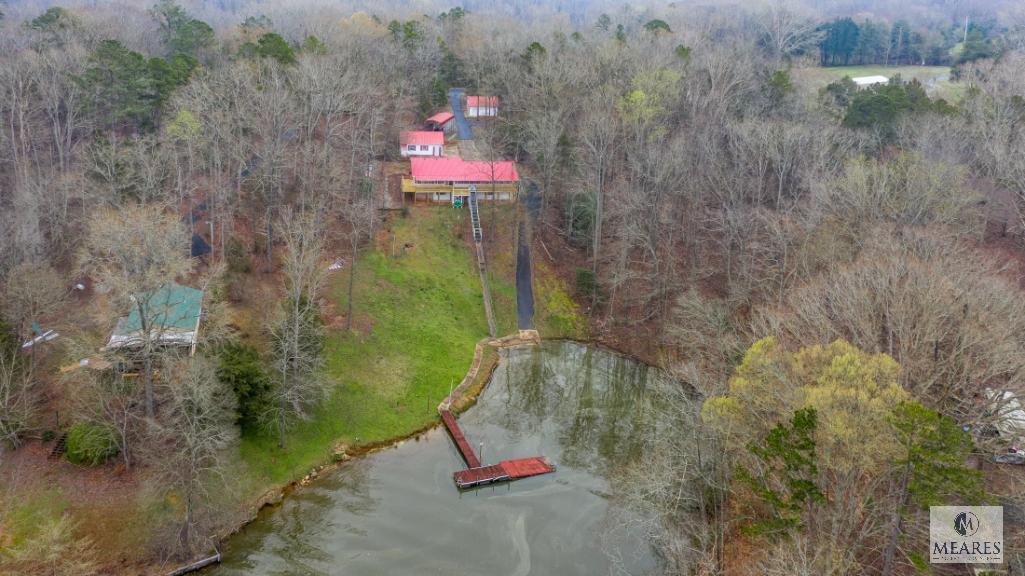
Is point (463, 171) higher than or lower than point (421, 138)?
lower

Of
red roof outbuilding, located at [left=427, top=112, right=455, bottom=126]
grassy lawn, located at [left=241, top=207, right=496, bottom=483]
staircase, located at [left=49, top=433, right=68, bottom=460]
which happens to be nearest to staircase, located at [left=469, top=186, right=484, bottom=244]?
grassy lawn, located at [left=241, top=207, right=496, bottom=483]

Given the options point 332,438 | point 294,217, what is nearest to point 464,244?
point 294,217

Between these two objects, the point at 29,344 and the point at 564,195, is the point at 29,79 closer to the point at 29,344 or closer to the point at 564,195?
the point at 29,344

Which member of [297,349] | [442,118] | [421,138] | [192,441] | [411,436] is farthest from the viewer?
[442,118]

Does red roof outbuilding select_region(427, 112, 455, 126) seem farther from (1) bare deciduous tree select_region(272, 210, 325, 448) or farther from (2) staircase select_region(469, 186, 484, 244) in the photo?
(1) bare deciduous tree select_region(272, 210, 325, 448)

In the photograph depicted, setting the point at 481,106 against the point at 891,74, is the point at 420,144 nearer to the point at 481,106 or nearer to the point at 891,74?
the point at 481,106

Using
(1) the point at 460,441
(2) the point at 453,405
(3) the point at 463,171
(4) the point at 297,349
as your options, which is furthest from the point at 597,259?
(4) the point at 297,349
